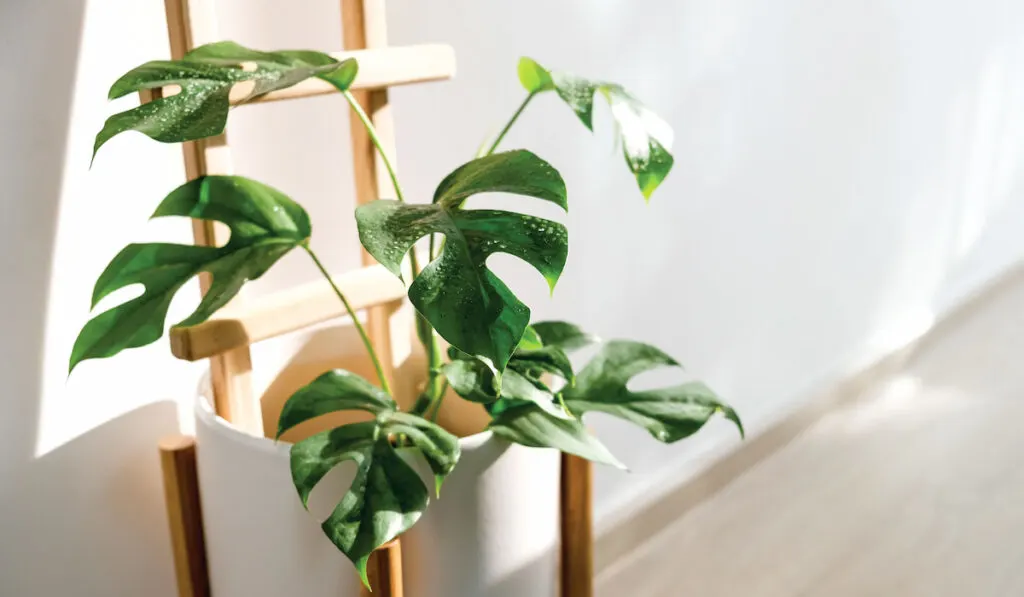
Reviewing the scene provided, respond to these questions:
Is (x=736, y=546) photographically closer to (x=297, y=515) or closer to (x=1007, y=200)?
(x=297, y=515)

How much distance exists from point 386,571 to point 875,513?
3.77 ft

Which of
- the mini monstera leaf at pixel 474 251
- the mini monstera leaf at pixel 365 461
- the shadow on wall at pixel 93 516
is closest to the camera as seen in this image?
the mini monstera leaf at pixel 474 251

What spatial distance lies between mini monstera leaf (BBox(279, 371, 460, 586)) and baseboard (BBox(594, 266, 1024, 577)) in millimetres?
829

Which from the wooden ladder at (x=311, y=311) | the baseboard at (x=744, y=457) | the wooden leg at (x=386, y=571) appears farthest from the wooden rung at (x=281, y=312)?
the baseboard at (x=744, y=457)

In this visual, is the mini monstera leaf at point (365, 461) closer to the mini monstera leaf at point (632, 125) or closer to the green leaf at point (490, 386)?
the green leaf at point (490, 386)

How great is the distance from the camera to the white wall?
0.90 meters

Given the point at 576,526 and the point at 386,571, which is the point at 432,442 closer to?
the point at 386,571

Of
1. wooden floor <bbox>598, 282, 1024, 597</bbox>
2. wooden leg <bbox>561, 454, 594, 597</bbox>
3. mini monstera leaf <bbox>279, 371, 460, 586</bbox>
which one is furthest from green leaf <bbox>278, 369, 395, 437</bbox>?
wooden floor <bbox>598, 282, 1024, 597</bbox>

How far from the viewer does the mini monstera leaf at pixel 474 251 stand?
611 mm

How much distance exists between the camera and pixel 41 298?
2.96 feet

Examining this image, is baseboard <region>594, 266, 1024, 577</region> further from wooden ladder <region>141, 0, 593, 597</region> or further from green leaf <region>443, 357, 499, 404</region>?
green leaf <region>443, 357, 499, 404</region>

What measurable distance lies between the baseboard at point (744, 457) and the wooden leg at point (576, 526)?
553 mm

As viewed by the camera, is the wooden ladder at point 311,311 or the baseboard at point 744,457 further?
the baseboard at point 744,457

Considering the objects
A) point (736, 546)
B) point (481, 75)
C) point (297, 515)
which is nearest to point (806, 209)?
point (736, 546)
